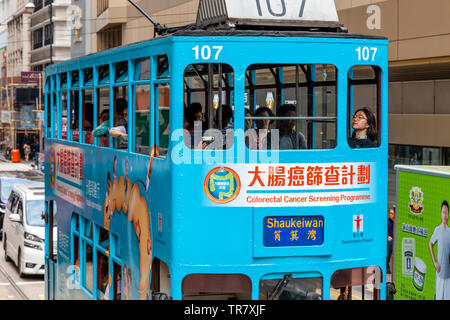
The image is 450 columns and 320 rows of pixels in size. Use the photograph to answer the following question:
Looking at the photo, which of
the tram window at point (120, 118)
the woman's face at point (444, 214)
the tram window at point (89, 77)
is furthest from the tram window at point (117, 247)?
the woman's face at point (444, 214)

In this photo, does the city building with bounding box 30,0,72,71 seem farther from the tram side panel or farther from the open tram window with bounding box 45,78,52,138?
the tram side panel

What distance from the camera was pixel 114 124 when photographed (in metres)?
8.56

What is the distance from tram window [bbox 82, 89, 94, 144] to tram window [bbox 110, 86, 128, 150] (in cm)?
93

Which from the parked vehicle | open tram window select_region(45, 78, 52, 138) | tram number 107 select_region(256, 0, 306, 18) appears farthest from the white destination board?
the parked vehicle

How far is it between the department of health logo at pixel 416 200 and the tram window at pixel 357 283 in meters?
3.42

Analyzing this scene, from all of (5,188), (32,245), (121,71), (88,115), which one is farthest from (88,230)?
(5,188)

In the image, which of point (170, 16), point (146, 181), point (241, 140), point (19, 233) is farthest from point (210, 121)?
point (170, 16)

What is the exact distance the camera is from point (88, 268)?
9992 mm

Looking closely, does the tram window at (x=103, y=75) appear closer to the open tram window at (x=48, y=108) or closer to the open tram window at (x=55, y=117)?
the open tram window at (x=55, y=117)

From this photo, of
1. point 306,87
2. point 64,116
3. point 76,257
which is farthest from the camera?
point 64,116

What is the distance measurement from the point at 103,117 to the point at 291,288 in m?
2.88

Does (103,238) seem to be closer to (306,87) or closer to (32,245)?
(306,87)

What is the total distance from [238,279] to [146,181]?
3.91ft

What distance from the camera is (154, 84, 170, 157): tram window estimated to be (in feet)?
23.6
